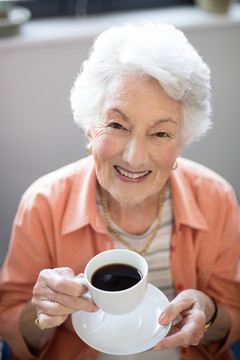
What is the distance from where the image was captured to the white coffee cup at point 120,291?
851mm

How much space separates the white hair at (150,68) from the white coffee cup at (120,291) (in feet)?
1.31

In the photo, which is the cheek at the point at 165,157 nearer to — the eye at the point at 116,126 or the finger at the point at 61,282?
the eye at the point at 116,126

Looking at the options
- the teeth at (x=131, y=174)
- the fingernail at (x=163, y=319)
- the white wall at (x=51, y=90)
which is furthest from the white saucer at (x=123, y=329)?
the white wall at (x=51, y=90)

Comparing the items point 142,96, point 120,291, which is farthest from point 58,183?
point 120,291

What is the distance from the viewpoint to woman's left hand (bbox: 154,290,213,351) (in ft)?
3.15

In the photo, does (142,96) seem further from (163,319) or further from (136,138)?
(163,319)

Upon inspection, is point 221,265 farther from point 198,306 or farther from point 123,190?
point 123,190

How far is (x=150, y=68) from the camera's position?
39.8 inches

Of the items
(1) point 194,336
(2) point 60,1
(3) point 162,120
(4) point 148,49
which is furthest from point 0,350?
(2) point 60,1

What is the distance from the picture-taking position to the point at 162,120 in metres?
1.06

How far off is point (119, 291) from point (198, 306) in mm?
340

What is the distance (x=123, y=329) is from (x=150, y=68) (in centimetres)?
59

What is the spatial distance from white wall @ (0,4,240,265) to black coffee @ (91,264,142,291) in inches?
34.3

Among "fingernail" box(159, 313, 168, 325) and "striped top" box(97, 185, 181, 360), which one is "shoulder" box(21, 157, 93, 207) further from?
"fingernail" box(159, 313, 168, 325)
